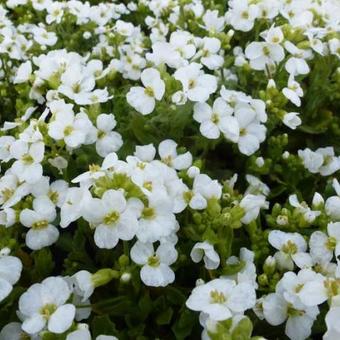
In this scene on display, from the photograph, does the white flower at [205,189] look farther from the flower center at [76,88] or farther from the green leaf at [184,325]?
the flower center at [76,88]

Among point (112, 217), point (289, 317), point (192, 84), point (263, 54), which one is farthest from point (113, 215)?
point (263, 54)

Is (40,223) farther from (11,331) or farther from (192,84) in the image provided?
(192,84)

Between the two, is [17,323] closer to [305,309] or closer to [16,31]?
[305,309]

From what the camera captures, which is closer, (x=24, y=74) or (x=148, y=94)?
(x=148, y=94)

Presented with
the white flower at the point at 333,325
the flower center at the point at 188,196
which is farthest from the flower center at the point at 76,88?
the white flower at the point at 333,325

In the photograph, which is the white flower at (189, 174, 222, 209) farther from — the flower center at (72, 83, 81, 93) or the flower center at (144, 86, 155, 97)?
the flower center at (72, 83, 81, 93)

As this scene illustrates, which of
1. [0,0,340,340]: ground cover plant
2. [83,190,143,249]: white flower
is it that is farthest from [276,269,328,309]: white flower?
[83,190,143,249]: white flower
